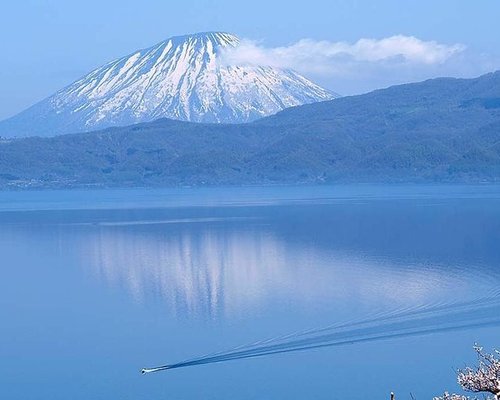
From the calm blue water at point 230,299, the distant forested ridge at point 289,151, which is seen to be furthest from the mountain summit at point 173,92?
the calm blue water at point 230,299

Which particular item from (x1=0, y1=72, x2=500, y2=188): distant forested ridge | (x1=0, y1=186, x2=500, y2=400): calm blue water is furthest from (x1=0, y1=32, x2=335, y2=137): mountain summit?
(x1=0, y1=186, x2=500, y2=400): calm blue water

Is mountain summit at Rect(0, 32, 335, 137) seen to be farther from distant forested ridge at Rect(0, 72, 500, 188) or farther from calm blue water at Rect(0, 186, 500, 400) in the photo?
calm blue water at Rect(0, 186, 500, 400)

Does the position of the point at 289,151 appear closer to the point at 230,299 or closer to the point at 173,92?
the point at 173,92

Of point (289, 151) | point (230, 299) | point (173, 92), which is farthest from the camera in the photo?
point (173, 92)

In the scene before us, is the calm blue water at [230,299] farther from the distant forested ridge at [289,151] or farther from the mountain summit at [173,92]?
the mountain summit at [173,92]

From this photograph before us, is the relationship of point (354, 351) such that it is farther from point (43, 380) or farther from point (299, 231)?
point (299, 231)

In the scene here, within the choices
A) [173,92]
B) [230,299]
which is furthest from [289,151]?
[230,299]
